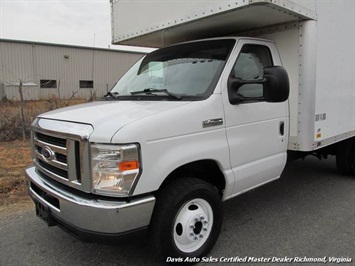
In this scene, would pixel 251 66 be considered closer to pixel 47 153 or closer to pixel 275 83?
pixel 275 83

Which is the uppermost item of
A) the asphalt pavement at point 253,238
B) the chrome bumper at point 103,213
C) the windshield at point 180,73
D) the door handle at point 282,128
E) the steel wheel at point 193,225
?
the windshield at point 180,73

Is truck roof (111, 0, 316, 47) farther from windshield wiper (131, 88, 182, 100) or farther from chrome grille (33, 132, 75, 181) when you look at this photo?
chrome grille (33, 132, 75, 181)

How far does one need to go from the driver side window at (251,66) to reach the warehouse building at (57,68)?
23.5m

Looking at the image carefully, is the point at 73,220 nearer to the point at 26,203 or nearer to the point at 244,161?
the point at 244,161

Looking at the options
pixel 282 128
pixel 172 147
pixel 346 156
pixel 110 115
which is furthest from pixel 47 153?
pixel 346 156

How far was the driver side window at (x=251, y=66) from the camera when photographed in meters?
3.58

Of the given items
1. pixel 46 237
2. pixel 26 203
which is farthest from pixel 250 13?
pixel 26 203

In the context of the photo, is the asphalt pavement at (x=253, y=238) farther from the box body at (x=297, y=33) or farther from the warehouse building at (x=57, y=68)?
the warehouse building at (x=57, y=68)

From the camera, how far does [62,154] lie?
2838 millimetres

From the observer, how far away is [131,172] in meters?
2.54

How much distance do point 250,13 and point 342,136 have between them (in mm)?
2515

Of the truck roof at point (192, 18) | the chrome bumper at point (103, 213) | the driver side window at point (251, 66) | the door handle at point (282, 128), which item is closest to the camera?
the chrome bumper at point (103, 213)

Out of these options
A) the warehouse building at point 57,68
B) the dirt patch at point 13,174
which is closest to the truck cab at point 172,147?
the dirt patch at point 13,174

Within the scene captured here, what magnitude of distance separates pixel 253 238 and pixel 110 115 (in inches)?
84.1
